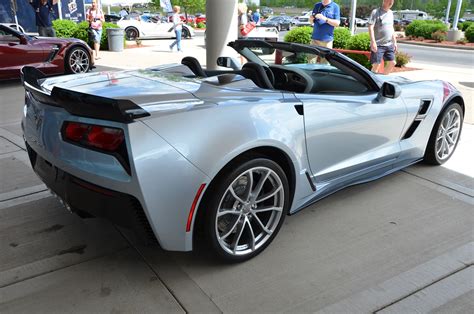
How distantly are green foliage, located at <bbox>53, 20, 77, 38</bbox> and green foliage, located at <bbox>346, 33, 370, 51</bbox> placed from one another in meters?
9.41

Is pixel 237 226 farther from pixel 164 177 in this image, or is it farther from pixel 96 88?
pixel 96 88

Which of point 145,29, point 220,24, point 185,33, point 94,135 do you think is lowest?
point 185,33

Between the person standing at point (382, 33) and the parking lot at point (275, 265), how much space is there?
4.55m

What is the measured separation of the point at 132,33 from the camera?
22953mm

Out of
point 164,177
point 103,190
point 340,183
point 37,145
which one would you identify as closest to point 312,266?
point 340,183

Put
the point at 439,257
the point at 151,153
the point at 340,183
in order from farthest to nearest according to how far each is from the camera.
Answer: the point at 340,183, the point at 439,257, the point at 151,153

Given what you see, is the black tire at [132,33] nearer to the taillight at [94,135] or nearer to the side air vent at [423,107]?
the side air vent at [423,107]

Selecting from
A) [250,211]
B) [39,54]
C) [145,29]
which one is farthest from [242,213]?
[145,29]

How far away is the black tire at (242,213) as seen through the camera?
8.08 feet

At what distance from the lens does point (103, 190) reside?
230cm

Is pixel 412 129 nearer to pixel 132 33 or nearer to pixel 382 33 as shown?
pixel 382 33

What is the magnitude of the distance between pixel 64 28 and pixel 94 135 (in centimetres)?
1436

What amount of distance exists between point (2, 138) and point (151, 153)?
4000 millimetres

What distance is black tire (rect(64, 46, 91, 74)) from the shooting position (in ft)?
29.5
